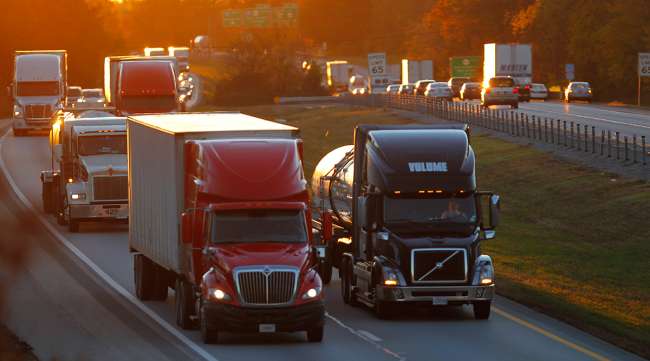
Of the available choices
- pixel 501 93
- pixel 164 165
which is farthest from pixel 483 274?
pixel 501 93

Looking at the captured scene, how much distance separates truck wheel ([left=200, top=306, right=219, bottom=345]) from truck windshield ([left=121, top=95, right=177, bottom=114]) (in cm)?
4031

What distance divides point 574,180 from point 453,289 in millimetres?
29977

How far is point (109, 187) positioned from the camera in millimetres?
39594

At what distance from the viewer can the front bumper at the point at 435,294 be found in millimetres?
23344

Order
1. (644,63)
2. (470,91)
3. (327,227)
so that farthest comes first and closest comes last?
(470,91), (644,63), (327,227)

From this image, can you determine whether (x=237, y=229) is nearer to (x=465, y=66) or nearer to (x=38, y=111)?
(x=38, y=111)

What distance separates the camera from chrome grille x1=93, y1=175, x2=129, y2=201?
3947 centimetres

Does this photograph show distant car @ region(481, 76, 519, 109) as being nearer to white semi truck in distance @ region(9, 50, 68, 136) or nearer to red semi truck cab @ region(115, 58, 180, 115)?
white semi truck in distance @ region(9, 50, 68, 136)

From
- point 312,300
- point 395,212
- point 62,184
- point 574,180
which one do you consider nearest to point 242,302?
point 312,300

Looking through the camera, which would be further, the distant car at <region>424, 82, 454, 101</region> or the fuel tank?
the distant car at <region>424, 82, 454, 101</region>

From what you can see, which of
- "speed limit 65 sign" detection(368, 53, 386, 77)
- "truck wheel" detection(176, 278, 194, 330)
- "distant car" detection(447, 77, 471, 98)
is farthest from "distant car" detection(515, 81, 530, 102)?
"truck wheel" detection(176, 278, 194, 330)

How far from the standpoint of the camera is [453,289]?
23406 millimetres

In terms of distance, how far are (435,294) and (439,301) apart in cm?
13

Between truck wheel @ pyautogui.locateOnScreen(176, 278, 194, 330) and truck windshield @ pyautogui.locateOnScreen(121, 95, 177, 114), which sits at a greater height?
truck windshield @ pyautogui.locateOnScreen(121, 95, 177, 114)
